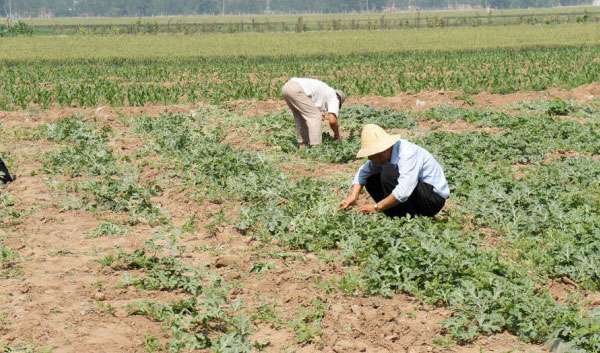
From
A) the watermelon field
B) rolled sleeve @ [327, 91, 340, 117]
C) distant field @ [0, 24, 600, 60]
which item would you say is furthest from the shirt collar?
distant field @ [0, 24, 600, 60]

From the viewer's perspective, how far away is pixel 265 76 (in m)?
27.9

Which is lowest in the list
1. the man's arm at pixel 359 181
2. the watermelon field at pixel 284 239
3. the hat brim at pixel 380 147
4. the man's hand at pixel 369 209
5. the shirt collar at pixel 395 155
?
the watermelon field at pixel 284 239

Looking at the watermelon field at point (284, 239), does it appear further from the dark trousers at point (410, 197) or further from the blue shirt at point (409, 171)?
the blue shirt at point (409, 171)

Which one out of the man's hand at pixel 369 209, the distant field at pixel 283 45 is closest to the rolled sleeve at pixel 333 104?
the man's hand at pixel 369 209

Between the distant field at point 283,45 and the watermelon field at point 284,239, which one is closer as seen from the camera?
the watermelon field at point 284,239

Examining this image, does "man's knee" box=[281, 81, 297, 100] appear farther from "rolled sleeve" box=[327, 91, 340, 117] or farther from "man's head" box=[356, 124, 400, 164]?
"man's head" box=[356, 124, 400, 164]

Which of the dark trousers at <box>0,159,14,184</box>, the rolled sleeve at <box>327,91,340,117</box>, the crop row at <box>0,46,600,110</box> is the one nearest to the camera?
the dark trousers at <box>0,159,14,184</box>

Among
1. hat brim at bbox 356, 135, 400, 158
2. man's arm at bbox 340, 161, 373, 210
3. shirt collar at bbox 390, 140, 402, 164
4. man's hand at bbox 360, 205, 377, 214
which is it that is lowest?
man's hand at bbox 360, 205, 377, 214

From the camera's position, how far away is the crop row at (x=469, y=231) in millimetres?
5855

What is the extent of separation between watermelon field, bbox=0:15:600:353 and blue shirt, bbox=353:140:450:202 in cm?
32

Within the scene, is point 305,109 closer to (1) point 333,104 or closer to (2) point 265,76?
(1) point 333,104

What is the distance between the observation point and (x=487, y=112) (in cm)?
1524

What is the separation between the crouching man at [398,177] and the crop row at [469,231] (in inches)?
9.6

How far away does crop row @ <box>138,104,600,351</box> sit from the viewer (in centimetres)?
586
